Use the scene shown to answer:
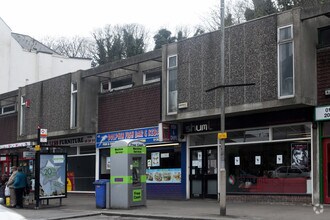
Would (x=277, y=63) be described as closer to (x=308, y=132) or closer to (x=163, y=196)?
(x=308, y=132)

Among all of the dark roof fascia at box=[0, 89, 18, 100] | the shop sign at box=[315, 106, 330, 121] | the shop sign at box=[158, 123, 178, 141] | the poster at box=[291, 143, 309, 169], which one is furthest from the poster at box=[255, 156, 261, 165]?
the dark roof fascia at box=[0, 89, 18, 100]

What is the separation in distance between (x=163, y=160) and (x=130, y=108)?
3.24 meters

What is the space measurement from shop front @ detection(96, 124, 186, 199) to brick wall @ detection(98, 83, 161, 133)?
402mm

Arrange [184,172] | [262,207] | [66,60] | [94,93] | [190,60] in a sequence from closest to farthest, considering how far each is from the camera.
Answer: [262,207] < [190,60] < [184,172] < [94,93] < [66,60]

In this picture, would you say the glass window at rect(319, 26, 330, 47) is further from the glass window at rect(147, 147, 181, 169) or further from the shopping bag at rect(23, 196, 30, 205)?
the shopping bag at rect(23, 196, 30, 205)

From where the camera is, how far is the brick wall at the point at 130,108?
23.0 meters

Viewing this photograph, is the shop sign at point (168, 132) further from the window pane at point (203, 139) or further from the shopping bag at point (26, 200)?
the shopping bag at point (26, 200)

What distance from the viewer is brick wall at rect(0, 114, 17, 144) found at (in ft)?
105

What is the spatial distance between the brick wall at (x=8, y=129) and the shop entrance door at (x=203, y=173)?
15.3 m

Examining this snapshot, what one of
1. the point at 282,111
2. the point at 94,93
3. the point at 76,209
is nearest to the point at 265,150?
the point at 282,111

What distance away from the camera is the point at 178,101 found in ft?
66.0

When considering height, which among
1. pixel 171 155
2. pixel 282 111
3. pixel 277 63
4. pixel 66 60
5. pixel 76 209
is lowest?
pixel 76 209

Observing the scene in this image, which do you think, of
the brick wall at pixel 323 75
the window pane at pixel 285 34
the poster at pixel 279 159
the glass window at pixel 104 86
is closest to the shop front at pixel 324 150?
the brick wall at pixel 323 75

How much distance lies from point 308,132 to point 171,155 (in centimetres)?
715
